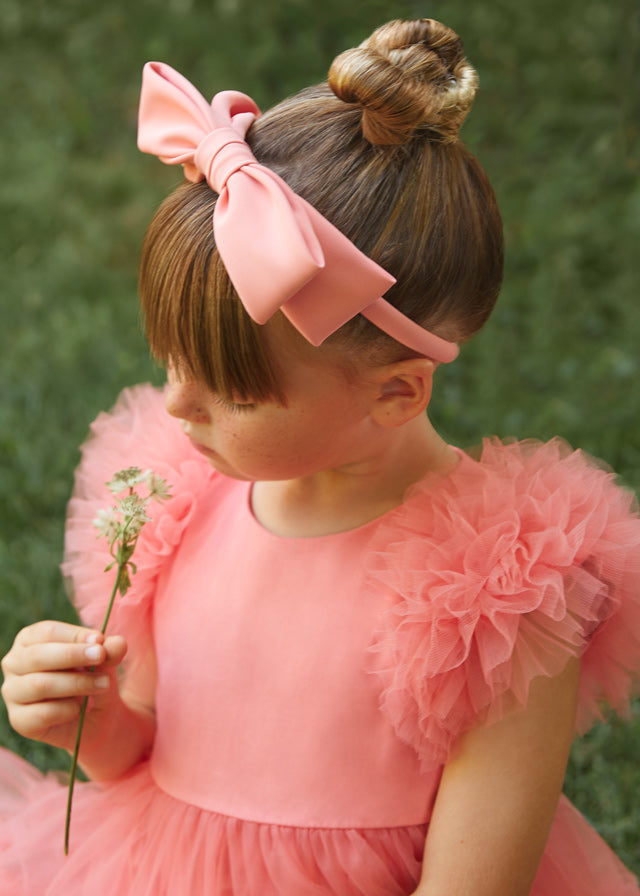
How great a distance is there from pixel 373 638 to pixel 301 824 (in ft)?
0.75

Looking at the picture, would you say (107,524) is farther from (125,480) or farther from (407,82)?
(407,82)

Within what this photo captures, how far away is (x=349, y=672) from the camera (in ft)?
4.07

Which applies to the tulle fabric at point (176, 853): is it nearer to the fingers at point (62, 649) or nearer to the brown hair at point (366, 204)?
the fingers at point (62, 649)

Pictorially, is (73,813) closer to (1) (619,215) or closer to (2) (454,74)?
(2) (454,74)

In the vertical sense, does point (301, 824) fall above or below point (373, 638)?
below

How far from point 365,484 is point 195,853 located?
48 centimetres

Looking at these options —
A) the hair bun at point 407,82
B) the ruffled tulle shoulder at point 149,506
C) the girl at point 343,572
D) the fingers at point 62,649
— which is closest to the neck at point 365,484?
the girl at point 343,572

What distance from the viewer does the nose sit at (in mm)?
1168

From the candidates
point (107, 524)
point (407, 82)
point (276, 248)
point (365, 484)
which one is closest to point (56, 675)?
point (107, 524)

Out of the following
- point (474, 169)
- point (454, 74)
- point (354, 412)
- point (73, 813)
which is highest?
point (454, 74)

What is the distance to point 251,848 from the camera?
1.25 metres

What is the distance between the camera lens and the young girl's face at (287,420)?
114cm

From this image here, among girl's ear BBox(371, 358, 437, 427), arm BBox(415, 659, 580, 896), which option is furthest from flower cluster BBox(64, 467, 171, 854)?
arm BBox(415, 659, 580, 896)

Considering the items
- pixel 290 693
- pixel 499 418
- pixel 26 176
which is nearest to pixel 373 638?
pixel 290 693
